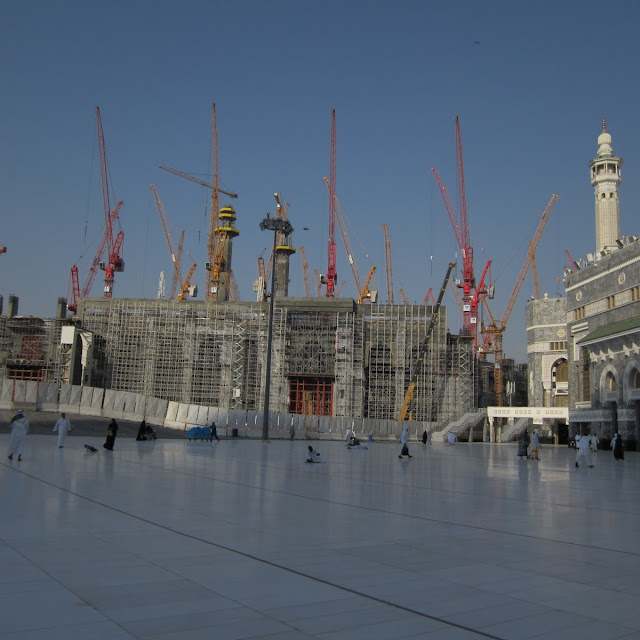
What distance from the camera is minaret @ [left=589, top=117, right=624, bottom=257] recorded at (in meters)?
65.3

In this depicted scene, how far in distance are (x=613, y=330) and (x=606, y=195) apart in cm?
2630

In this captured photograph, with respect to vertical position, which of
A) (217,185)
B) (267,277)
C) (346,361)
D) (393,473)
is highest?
(217,185)

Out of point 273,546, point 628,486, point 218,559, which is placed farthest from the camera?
point 628,486

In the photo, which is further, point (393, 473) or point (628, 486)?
point (393, 473)

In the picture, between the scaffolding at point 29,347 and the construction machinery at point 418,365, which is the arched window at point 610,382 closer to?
the construction machinery at point 418,365

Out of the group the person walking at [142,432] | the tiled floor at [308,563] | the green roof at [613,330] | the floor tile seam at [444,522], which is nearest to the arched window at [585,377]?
the green roof at [613,330]

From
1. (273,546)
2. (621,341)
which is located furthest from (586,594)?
(621,341)

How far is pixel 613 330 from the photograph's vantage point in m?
44.7

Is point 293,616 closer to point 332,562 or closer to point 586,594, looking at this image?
point 332,562

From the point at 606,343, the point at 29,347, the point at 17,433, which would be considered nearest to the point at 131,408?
the point at 17,433

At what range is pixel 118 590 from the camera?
5488mm

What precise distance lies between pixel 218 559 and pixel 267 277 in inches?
3923

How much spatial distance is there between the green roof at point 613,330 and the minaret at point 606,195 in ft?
64.5

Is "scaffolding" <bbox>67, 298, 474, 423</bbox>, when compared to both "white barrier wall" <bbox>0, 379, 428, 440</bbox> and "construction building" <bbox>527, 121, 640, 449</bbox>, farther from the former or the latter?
"white barrier wall" <bbox>0, 379, 428, 440</bbox>
